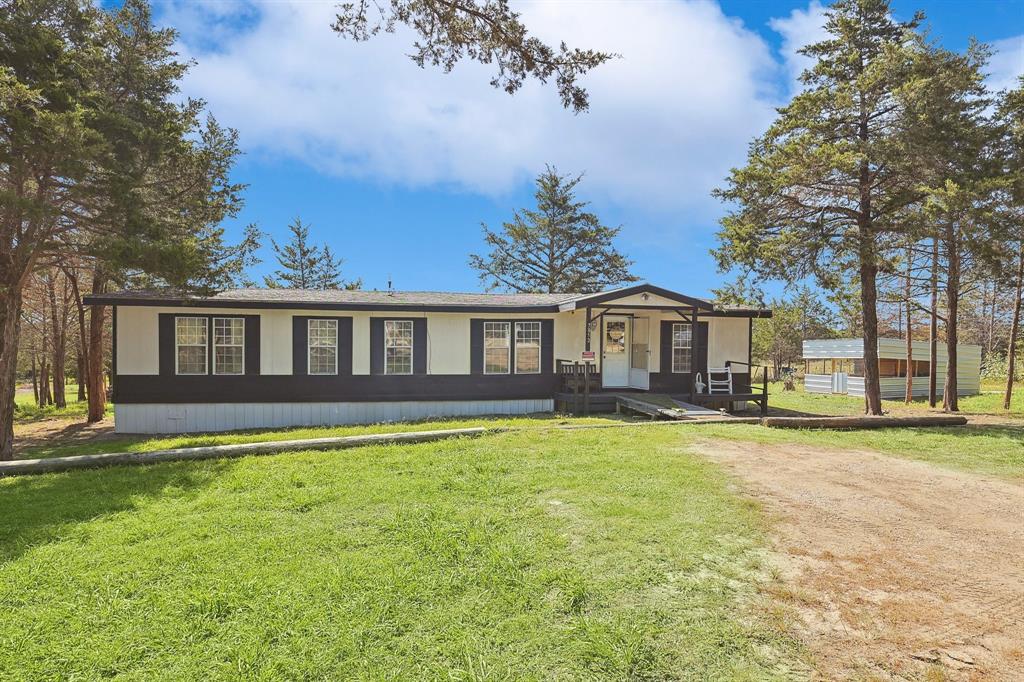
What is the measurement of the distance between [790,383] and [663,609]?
2611 cm

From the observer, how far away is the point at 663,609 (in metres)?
3.07

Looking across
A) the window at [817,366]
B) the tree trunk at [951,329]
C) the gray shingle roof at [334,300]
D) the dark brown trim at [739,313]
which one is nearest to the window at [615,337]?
the gray shingle roof at [334,300]

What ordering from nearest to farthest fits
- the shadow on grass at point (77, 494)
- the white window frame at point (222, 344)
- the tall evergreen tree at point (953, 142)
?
the shadow on grass at point (77, 494) → the tall evergreen tree at point (953, 142) → the white window frame at point (222, 344)

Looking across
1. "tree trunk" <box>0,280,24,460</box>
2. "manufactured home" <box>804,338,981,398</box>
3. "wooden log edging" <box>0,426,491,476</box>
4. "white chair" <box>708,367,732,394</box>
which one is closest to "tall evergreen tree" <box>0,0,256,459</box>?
"tree trunk" <box>0,280,24,460</box>

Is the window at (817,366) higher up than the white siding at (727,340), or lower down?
lower down

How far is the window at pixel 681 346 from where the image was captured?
1402 centimetres

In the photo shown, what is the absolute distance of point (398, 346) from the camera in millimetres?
12688

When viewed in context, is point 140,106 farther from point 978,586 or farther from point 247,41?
point 978,586

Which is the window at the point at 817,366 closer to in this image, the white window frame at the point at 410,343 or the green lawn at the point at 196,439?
the green lawn at the point at 196,439

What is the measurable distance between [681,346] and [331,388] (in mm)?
9313

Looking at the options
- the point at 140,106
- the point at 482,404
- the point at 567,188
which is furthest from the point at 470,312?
the point at 567,188

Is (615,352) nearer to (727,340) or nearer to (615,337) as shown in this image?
(615,337)

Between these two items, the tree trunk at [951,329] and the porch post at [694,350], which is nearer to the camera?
the porch post at [694,350]

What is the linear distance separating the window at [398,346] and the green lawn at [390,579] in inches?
262
